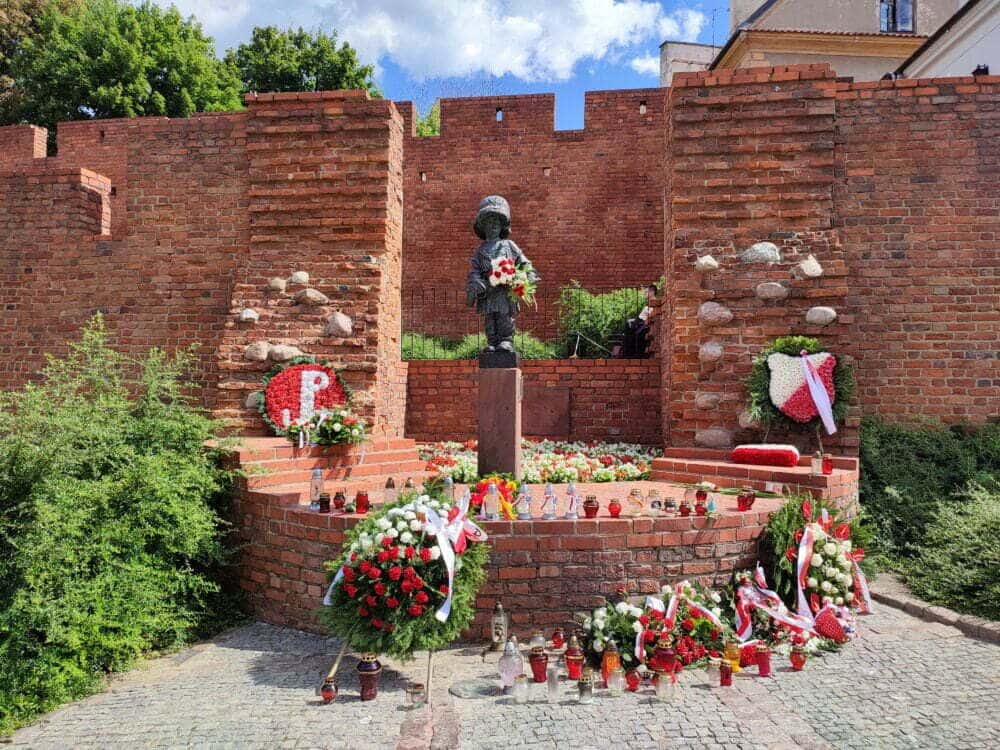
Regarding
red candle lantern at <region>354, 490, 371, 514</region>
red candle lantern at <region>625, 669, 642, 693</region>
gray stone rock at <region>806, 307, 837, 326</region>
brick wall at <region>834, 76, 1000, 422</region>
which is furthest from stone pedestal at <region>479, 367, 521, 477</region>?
brick wall at <region>834, 76, 1000, 422</region>

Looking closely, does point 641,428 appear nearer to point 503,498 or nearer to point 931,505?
point 931,505

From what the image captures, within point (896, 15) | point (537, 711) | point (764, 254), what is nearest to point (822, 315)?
point (764, 254)

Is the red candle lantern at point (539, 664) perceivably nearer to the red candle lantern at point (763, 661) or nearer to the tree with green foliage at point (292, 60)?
the red candle lantern at point (763, 661)

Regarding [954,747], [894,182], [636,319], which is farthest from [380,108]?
[954,747]

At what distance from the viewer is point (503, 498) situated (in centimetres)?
469

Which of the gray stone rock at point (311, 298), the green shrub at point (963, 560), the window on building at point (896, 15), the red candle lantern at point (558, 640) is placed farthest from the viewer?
the window on building at point (896, 15)

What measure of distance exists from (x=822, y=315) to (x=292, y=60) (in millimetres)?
18467

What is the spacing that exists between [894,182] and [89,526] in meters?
7.95

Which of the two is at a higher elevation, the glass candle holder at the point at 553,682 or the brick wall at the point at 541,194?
the brick wall at the point at 541,194

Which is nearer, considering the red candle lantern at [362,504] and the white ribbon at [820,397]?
the red candle lantern at [362,504]

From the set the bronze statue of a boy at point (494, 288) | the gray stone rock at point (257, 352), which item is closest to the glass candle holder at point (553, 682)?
the bronze statue of a boy at point (494, 288)

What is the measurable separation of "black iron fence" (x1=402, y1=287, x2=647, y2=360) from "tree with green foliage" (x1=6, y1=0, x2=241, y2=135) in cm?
949

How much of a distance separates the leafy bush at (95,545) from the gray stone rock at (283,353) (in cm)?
156

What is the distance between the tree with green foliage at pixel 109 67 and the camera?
56.2 feet
